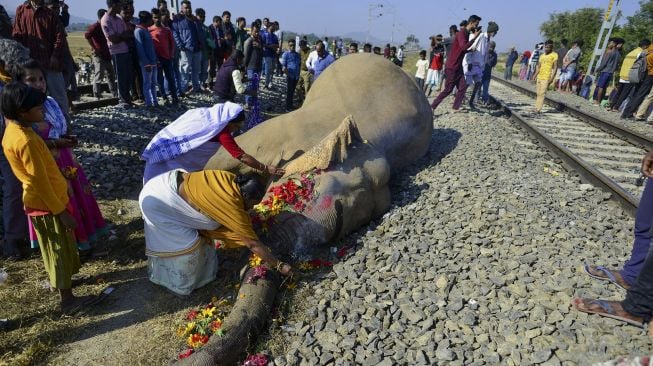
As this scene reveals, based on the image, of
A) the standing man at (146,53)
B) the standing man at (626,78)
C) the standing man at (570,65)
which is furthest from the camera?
the standing man at (570,65)

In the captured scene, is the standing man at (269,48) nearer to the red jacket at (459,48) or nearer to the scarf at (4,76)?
the red jacket at (459,48)

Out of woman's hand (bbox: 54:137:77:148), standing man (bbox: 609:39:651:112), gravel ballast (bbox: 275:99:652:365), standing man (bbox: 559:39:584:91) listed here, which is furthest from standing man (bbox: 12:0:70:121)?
standing man (bbox: 559:39:584:91)

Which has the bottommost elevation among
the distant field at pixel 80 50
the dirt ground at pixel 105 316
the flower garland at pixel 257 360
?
the dirt ground at pixel 105 316

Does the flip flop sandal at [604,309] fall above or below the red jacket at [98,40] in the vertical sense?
below

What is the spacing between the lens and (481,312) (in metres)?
2.80

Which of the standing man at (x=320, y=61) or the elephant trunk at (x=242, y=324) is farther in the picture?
the standing man at (x=320, y=61)

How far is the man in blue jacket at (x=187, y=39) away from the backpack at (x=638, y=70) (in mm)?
10356

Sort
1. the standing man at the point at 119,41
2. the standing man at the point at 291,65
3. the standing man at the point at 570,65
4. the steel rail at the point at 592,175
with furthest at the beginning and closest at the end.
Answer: the standing man at the point at 570,65 < the standing man at the point at 291,65 < the standing man at the point at 119,41 < the steel rail at the point at 592,175

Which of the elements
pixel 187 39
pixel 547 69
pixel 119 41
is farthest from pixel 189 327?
pixel 547 69

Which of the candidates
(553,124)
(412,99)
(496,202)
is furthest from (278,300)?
(553,124)

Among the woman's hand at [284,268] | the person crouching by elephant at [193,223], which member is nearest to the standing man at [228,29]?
→ the person crouching by elephant at [193,223]

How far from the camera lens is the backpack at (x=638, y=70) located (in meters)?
9.20

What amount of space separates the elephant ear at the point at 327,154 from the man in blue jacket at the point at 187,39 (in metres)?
6.03

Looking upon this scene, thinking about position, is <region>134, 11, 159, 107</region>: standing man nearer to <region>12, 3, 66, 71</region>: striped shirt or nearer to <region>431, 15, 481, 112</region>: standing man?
<region>12, 3, 66, 71</region>: striped shirt
